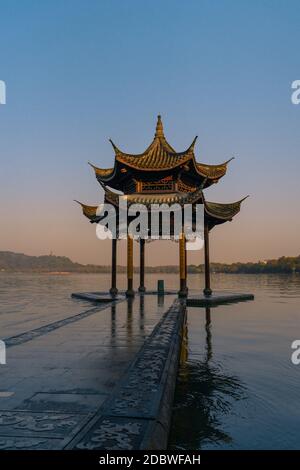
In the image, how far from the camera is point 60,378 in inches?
223

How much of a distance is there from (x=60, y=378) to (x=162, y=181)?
56.2 ft

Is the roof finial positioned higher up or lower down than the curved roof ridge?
higher up

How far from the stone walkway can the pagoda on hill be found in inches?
415

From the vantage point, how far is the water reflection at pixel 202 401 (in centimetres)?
477

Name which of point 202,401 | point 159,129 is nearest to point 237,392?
point 202,401

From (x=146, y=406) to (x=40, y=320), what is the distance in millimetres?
12890

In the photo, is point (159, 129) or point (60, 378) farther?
point (159, 129)

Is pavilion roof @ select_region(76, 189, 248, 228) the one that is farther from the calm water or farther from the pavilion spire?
the calm water

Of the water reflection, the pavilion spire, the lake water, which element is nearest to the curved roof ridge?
the pavilion spire

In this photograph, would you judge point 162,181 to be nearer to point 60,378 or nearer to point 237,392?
point 237,392

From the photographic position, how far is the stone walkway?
3.69 m

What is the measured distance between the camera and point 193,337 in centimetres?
1229

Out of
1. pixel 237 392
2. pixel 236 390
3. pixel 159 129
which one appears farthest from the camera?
pixel 159 129
